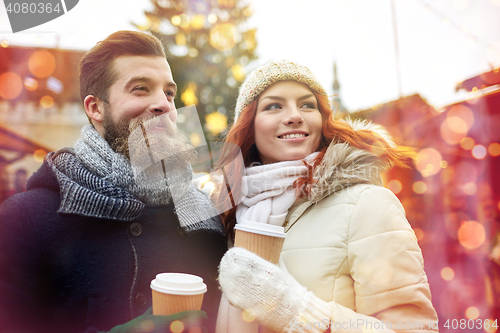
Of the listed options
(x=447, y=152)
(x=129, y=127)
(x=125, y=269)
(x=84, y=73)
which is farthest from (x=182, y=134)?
(x=447, y=152)

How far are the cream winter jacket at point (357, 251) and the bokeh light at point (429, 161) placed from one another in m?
3.40

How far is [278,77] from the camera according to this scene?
2027mm

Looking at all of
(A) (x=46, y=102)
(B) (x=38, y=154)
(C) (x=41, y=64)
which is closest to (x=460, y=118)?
(B) (x=38, y=154)

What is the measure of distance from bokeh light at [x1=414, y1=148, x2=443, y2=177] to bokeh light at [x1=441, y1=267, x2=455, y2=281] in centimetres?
147

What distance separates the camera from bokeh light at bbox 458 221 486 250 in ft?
12.8

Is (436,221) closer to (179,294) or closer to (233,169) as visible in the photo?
(233,169)

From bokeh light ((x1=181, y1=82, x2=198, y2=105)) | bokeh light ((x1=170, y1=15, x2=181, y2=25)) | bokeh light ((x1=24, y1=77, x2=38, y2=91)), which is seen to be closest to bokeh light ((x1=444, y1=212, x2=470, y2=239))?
bokeh light ((x1=181, y1=82, x2=198, y2=105))

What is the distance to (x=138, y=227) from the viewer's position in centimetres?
169

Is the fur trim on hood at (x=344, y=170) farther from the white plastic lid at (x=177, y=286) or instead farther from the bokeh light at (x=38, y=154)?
the bokeh light at (x=38, y=154)

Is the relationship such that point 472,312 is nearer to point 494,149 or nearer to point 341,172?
point 494,149

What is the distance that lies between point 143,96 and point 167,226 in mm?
918

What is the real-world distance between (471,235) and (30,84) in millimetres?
7829

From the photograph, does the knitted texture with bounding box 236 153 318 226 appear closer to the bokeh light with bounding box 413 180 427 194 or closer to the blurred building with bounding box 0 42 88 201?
the bokeh light with bounding box 413 180 427 194

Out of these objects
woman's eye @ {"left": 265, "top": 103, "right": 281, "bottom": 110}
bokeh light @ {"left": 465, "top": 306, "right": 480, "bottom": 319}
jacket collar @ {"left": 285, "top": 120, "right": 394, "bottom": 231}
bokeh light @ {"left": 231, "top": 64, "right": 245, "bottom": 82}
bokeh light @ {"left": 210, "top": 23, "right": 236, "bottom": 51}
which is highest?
bokeh light @ {"left": 210, "top": 23, "right": 236, "bottom": 51}
